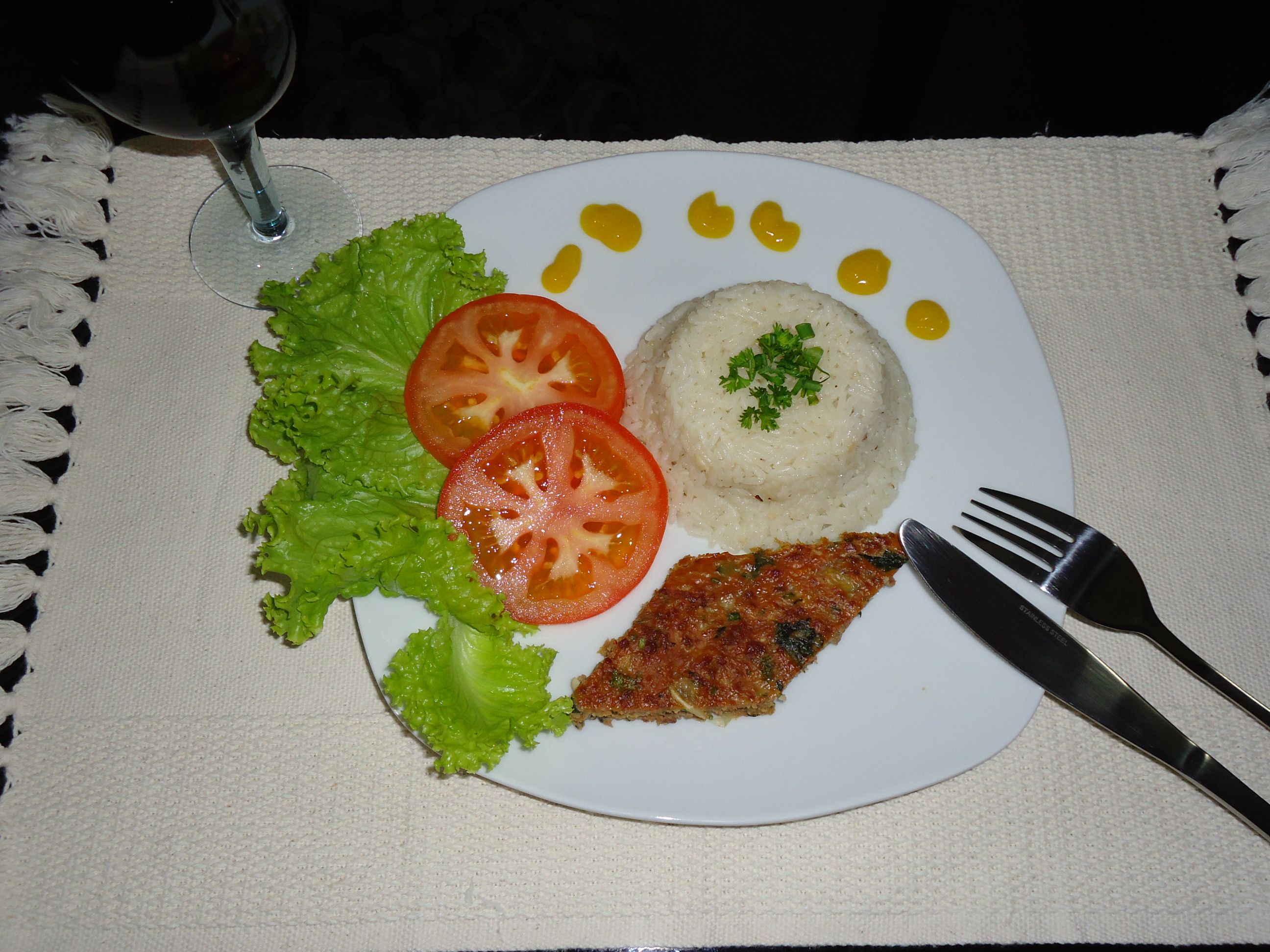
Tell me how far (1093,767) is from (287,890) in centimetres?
252

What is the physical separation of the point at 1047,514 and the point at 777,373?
101 centimetres

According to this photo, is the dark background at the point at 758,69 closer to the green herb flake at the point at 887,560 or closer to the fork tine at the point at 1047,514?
the fork tine at the point at 1047,514

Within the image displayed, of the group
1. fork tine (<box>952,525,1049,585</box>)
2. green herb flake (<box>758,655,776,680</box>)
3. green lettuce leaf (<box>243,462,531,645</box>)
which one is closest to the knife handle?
fork tine (<box>952,525,1049,585</box>)

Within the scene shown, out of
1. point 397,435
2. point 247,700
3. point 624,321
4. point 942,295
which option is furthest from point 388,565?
point 942,295

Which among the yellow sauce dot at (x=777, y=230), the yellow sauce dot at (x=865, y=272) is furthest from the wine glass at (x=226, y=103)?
the yellow sauce dot at (x=865, y=272)

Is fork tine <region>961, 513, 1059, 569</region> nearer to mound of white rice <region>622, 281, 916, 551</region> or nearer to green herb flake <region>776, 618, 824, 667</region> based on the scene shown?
mound of white rice <region>622, 281, 916, 551</region>

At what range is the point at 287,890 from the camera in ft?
8.79

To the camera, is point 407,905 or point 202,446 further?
point 202,446

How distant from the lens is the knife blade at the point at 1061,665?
8.82 ft

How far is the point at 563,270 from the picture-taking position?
132 inches

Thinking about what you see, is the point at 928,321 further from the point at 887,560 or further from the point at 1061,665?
the point at 1061,665

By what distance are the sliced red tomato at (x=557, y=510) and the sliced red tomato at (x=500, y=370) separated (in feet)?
0.43

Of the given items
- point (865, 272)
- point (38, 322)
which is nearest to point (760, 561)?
point (865, 272)

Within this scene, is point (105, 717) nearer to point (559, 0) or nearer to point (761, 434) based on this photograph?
point (761, 434)
